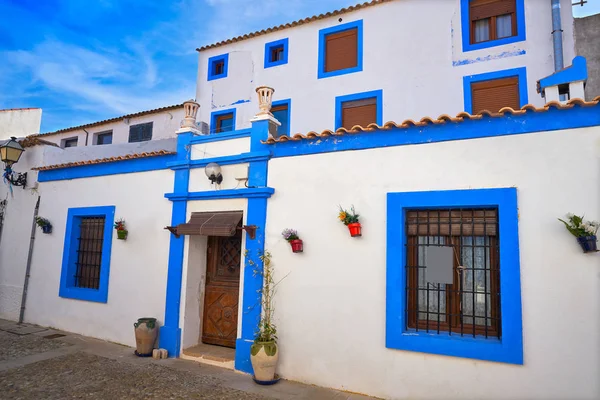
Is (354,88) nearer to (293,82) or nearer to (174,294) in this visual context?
(293,82)

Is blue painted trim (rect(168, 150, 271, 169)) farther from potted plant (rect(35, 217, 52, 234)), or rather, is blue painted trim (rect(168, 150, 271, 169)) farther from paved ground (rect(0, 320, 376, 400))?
potted plant (rect(35, 217, 52, 234))

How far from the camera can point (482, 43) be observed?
408 inches

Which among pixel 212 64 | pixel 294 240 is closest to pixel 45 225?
pixel 294 240

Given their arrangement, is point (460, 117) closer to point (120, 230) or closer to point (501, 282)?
point (501, 282)

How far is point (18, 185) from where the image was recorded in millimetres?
9539

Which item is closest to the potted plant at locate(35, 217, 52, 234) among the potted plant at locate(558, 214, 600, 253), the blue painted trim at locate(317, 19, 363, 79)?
the blue painted trim at locate(317, 19, 363, 79)

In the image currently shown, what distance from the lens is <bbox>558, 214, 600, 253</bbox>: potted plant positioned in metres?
4.18

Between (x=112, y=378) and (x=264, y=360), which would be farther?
(x=112, y=378)

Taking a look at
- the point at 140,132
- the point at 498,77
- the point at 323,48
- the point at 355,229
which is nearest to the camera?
the point at 355,229

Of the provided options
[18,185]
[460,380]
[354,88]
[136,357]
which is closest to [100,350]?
[136,357]

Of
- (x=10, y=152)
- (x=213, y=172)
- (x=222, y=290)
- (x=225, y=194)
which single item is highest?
(x=10, y=152)

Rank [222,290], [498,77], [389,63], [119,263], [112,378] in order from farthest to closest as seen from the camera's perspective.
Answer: [389,63]
[498,77]
[119,263]
[222,290]
[112,378]

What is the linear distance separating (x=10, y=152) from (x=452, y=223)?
31.4 feet

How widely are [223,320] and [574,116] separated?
19.3 feet
